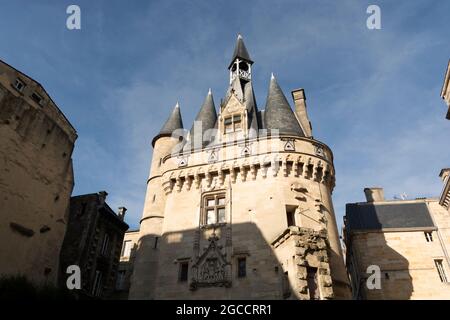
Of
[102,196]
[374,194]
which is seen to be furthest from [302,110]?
[102,196]

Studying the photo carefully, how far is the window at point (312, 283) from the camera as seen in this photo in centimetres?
1025

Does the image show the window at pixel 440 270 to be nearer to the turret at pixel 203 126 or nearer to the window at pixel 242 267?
the window at pixel 242 267

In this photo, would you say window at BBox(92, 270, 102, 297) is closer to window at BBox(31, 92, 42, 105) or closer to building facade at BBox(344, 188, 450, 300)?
window at BBox(31, 92, 42, 105)

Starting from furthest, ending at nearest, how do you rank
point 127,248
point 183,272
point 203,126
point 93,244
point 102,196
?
point 127,248 → point 102,196 → point 203,126 → point 93,244 → point 183,272

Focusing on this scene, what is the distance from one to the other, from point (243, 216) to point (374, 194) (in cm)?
1222

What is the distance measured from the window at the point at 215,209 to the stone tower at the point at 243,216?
0.05 m

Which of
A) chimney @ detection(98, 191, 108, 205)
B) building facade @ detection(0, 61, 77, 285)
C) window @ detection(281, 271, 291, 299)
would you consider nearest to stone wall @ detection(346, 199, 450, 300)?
window @ detection(281, 271, 291, 299)

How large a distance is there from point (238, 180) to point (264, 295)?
200 inches

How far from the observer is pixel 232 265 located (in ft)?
41.1

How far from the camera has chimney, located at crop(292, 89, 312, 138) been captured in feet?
55.8

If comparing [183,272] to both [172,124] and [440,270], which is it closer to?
[172,124]

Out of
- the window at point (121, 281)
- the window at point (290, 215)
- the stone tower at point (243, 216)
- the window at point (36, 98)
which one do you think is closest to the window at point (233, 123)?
the stone tower at point (243, 216)
